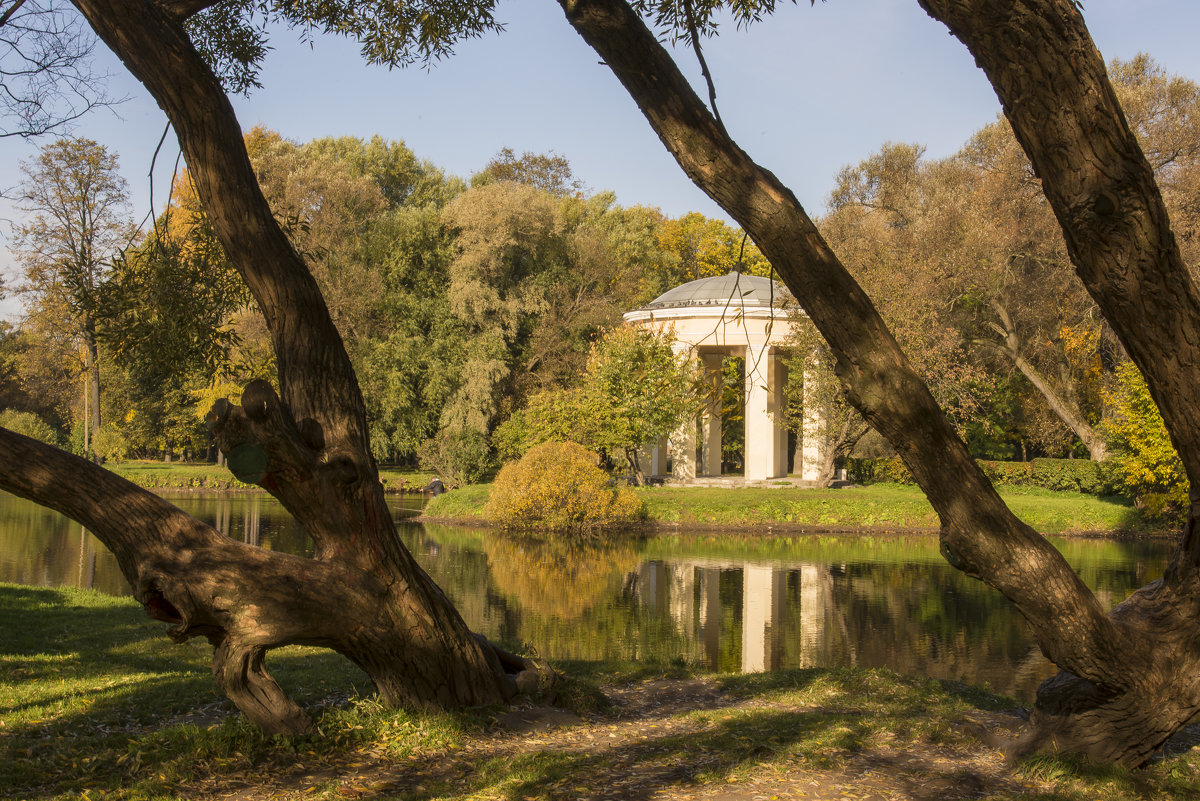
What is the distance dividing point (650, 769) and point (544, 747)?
0.75 m

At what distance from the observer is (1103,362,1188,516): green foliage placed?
74.6 ft

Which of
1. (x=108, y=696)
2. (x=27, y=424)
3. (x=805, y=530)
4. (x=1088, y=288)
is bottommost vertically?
(x=805, y=530)

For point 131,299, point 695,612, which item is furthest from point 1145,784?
point 695,612

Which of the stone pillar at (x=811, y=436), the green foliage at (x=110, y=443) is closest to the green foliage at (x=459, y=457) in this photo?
the stone pillar at (x=811, y=436)

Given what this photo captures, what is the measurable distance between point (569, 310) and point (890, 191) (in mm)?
15969

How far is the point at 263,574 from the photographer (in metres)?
4.97

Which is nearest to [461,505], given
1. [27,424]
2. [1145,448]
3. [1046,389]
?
[1145,448]

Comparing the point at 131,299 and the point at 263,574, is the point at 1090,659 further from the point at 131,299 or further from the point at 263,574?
the point at 131,299

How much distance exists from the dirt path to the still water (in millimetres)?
4474

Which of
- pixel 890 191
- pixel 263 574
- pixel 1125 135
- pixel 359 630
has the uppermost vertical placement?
pixel 890 191

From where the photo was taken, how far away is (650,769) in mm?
4980

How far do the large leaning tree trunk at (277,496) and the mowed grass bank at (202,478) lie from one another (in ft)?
93.4

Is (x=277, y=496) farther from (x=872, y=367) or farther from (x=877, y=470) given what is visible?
(x=877, y=470)

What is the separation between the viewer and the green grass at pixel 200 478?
33.8 metres
